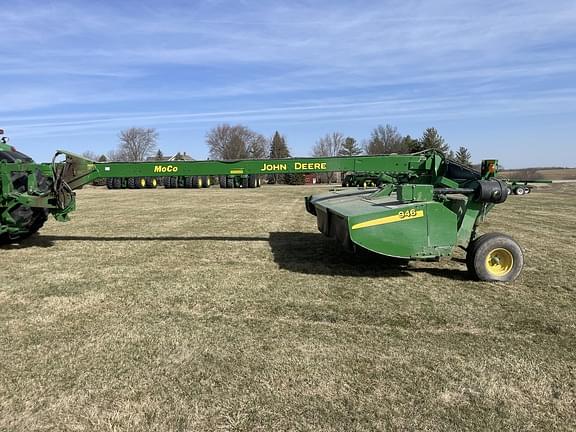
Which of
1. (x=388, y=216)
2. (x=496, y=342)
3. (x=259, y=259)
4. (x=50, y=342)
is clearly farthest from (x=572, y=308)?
(x=50, y=342)

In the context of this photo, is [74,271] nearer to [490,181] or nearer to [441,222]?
[441,222]

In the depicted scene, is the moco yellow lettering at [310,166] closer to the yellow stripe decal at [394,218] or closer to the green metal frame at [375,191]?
the green metal frame at [375,191]

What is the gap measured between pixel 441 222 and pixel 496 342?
1908 mm

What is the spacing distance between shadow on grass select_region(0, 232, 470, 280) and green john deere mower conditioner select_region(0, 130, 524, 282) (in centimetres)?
44

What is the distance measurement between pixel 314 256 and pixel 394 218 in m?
2.15

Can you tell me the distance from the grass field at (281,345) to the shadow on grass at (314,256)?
57 millimetres

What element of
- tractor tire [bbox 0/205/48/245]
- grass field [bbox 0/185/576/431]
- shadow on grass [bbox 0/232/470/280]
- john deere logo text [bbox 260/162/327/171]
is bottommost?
grass field [bbox 0/185/576/431]

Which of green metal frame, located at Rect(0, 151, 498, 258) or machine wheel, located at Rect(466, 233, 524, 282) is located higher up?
green metal frame, located at Rect(0, 151, 498, 258)

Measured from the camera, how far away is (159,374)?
3252mm

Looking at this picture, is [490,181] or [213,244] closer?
[490,181]

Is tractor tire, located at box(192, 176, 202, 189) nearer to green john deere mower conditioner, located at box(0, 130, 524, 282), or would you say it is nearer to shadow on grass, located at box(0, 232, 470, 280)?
shadow on grass, located at box(0, 232, 470, 280)

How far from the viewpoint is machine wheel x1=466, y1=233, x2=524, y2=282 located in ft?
18.4

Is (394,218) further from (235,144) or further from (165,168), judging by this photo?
(235,144)

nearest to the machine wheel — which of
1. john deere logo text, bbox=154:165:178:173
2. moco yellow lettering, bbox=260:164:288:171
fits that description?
moco yellow lettering, bbox=260:164:288:171
